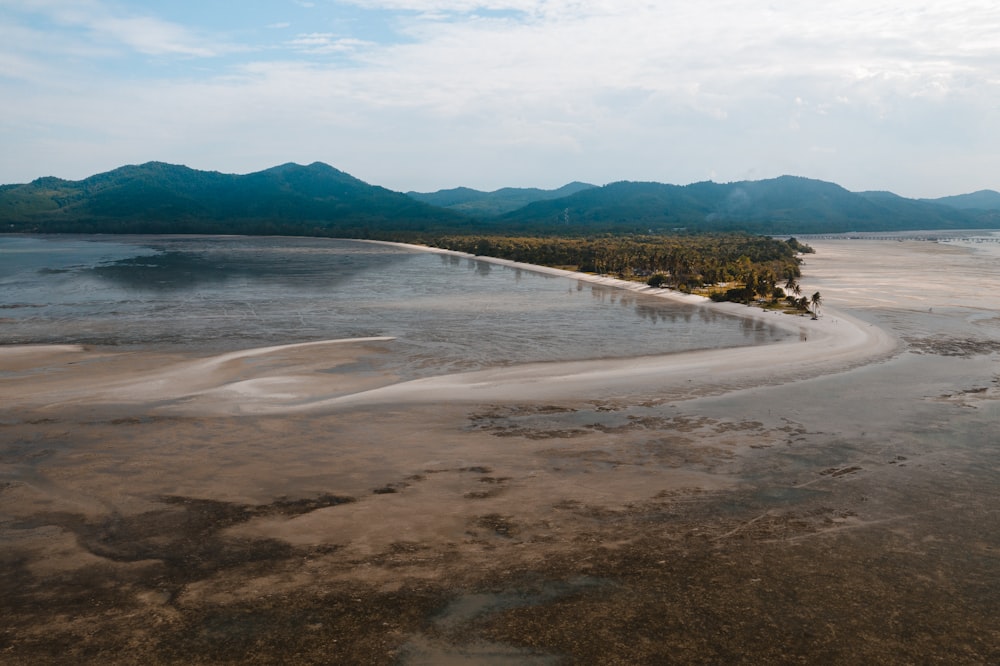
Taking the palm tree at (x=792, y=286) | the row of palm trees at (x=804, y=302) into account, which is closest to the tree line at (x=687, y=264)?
the palm tree at (x=792, y=286)

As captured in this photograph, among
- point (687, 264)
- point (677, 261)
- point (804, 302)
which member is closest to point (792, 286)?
point (687, 264)

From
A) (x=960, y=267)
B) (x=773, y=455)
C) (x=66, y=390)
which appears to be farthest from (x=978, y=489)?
(x=960, y=267)

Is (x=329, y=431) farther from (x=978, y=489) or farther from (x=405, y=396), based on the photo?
(x=978, y=489)

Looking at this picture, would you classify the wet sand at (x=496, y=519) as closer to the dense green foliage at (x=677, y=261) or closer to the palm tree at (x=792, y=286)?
the palm tree at (x=792, y=286)

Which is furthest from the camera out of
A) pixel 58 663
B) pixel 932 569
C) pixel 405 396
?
pixel 405 396

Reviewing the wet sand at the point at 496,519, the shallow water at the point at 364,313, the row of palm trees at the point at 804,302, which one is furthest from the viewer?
the row of palm trees at the point at 804,302

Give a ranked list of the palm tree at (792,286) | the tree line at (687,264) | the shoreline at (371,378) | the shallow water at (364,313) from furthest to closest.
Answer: the tree line at (687,264) < the palm tree at (792,286) < the shallow water at (364,313) < the shoreline at (371,378)

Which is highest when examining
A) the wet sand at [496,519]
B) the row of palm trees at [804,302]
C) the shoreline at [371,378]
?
the row of palm trees at [804,302]
